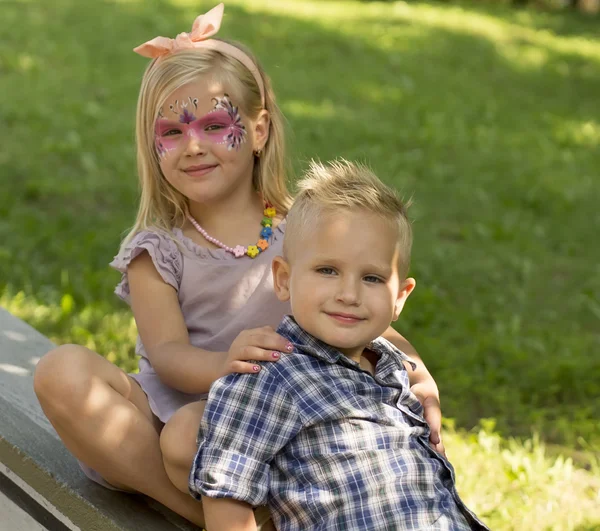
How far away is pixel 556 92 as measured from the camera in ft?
34.2

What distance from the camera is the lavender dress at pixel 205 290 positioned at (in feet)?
9.14

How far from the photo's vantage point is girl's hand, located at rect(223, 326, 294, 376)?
7.64ft

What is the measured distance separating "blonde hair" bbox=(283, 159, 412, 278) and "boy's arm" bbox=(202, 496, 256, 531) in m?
0.63

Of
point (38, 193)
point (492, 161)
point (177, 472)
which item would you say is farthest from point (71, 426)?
point (492, 161)

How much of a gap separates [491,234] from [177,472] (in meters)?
4.34

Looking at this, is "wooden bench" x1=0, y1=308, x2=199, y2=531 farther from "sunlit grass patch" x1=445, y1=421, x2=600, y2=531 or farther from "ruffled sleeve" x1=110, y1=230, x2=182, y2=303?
Result: "sunlit grass patch" x1=445, y1=421, x2=600, y2=531

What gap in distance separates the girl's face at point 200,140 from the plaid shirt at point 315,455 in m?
0.70

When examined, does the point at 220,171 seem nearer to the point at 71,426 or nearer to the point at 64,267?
the point at 71,426

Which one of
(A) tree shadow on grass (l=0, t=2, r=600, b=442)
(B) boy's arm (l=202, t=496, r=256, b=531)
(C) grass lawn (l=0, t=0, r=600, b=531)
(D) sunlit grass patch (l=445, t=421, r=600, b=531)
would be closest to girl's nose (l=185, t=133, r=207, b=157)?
(C) grass lawn (l=0, t=0, r=600, b=531)

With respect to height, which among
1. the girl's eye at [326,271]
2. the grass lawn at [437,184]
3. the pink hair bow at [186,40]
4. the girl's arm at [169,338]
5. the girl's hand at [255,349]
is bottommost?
the grass lawn at [437,184]

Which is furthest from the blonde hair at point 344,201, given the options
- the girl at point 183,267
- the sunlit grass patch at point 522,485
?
the sunlit grass patch at point 522,485

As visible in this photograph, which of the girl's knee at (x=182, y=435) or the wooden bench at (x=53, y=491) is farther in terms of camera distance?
the wooden bench at (x=53, y=491)

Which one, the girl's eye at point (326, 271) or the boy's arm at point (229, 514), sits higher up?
the girl's eye at point (326, 271)

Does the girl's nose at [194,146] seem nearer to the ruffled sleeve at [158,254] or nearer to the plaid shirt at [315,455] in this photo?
the ruffled sleeve at [158,254]
